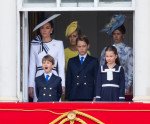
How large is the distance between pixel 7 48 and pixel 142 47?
73.9 inches

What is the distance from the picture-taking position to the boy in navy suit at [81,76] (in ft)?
38.4

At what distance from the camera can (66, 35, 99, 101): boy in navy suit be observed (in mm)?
11711

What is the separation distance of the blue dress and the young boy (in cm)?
60

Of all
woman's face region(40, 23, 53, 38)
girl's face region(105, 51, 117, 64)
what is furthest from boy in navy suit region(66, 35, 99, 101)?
woman's face region(40, 23, 53, 38)

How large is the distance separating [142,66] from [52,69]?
138 cm

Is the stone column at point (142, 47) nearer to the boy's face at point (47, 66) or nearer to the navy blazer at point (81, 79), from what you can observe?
the navy blazer at point (81, 79)

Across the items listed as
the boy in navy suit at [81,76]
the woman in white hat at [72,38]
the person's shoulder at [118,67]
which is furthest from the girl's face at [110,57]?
the woman in white hat at [72,38]

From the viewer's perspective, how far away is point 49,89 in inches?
453

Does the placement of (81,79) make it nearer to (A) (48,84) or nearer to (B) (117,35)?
(A) (48,84)

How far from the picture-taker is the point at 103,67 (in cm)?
1140

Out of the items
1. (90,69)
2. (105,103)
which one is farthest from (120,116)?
(90,69)

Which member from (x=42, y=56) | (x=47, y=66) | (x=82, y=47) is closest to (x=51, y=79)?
(x=47, y=66)

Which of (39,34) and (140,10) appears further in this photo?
(39,34)

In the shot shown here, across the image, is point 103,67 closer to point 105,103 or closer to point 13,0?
point 105,103
